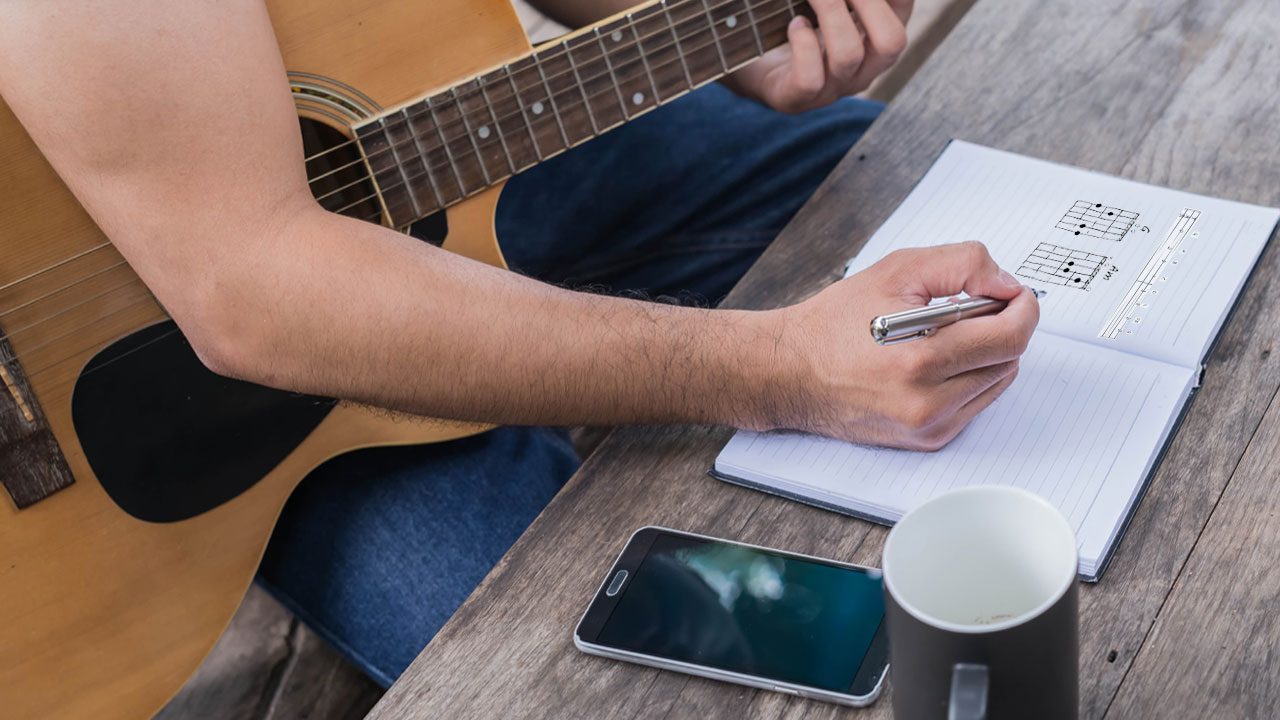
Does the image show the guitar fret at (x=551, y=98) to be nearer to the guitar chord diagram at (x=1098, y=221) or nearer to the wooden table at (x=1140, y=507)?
the wooden table at (x=1140, y=507)

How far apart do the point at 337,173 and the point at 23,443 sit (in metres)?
0.33

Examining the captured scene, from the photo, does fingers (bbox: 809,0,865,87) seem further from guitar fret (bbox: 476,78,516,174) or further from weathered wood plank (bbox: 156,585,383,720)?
weathered wood plank (bbox: 156,585,383,720)

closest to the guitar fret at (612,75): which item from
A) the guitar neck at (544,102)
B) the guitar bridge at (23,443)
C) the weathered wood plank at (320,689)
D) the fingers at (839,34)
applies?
the guitar neck at (544,102)

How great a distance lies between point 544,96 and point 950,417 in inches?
18.7

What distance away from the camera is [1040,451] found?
2.25 ft

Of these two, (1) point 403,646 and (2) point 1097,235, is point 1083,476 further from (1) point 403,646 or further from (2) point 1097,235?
(1) point 403,646

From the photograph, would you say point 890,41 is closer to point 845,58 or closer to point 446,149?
point 845,58

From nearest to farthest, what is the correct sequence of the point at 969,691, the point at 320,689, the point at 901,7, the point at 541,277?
the point at 969,691, the point at 901,7, the point at 541,277, the point at 320,689

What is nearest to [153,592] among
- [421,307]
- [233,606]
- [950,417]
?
[233,606]

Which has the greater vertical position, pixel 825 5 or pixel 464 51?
pixel 464 51

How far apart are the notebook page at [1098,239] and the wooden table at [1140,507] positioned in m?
0.03

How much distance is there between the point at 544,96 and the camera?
0.96 metres

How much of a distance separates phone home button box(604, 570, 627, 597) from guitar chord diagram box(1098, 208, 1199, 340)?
0.38 m

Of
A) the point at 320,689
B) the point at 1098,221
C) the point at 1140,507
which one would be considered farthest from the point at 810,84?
the point at 320,689
